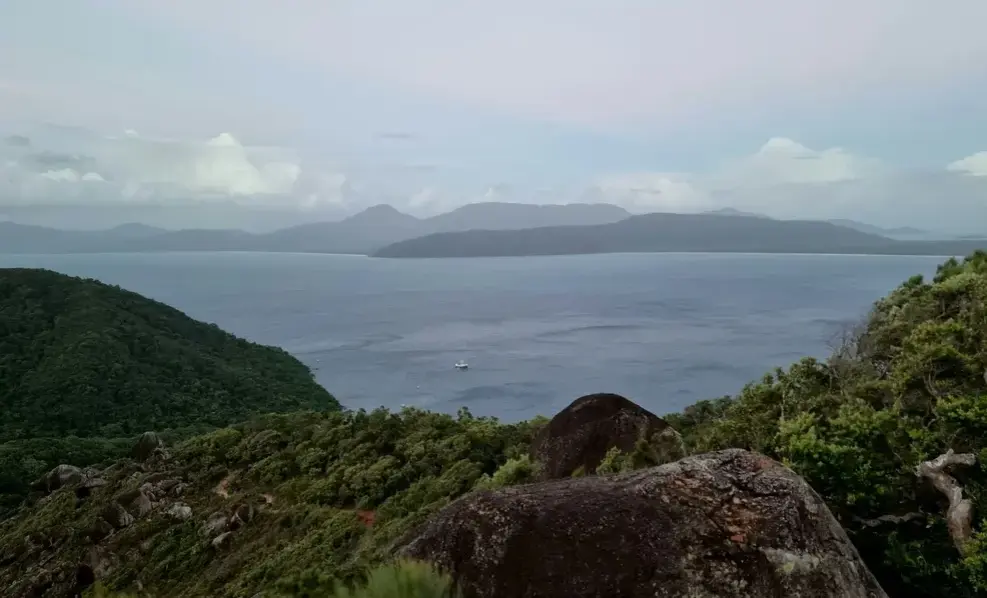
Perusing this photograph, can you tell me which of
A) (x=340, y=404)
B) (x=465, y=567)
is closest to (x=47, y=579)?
(x=465, y=567)

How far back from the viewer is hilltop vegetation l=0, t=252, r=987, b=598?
520cm

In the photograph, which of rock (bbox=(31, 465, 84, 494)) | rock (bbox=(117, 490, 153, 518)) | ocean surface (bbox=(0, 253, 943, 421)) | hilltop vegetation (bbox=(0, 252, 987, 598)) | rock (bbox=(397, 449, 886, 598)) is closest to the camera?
rock (bbox=(397, 449, 886, 598))

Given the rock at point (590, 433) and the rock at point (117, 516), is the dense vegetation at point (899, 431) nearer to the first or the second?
the rock at point (590, 433)

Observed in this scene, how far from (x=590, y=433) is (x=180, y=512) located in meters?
11.6

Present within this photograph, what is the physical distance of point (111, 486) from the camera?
19.6 m

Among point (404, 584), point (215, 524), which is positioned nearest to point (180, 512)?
point (215, 524)

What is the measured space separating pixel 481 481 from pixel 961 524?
7.62 m

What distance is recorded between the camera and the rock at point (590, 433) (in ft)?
31.4

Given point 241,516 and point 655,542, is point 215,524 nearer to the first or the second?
point 241,516

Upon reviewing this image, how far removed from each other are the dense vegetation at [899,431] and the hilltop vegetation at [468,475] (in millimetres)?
17

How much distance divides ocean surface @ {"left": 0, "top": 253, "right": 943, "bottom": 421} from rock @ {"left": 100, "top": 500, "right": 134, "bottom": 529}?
1975 centimetres

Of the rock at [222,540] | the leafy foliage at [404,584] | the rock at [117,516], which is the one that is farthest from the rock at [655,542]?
the rock at [117,516]

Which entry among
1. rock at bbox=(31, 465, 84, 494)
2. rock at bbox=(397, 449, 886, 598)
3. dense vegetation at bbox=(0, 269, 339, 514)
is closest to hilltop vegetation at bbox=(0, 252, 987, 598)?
rock at bbox=(397, 449, 886, 598)

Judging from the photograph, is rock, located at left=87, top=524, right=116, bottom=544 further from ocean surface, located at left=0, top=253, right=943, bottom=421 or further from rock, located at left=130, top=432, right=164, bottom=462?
ocean surface, located at left=0, top=253, right=943, bottom=421
